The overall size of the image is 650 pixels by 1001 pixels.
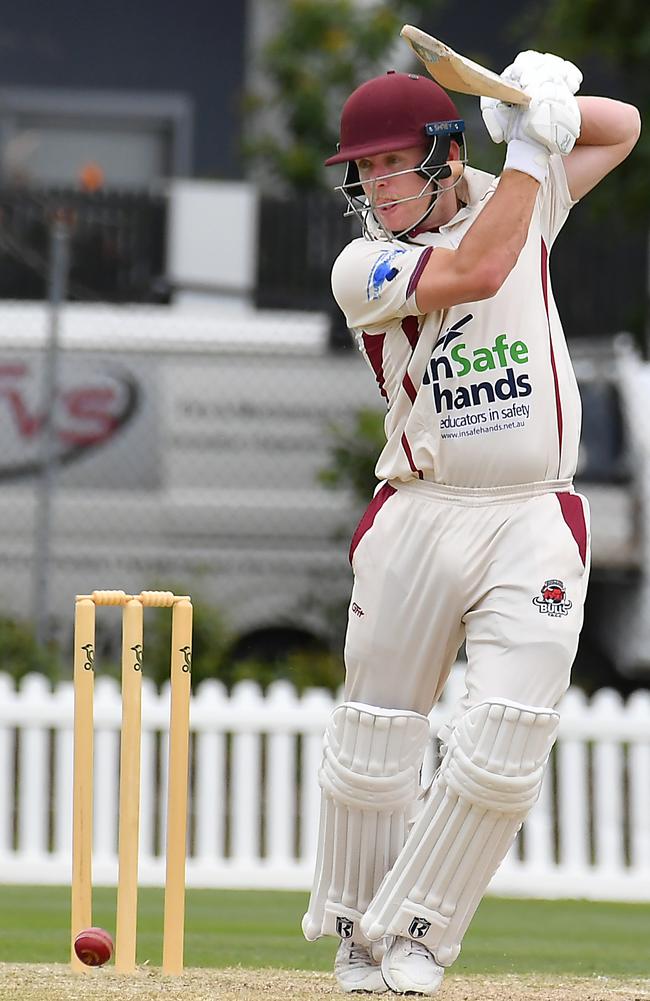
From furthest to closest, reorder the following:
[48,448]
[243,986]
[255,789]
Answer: [48,448]
[255,789]
[243,986]

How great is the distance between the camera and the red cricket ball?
419 cm

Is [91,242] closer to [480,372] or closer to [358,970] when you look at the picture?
[480,372]

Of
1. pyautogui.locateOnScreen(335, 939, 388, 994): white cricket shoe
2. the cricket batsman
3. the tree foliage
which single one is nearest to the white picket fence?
pyautogui.locateOnScreen(335, 939, 388, 994): white cricket shoe

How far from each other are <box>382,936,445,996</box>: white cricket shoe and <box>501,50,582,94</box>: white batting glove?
187 cm

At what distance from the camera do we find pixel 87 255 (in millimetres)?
12047

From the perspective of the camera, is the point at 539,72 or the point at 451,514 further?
the point at 451,514

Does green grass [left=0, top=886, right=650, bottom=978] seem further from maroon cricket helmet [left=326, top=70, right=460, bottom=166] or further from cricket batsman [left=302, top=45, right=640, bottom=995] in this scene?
maroon cricket helmet [left=326, top=70, right=460, bottom=166]

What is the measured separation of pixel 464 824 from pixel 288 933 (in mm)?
2243

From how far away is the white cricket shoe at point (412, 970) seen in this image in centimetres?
403

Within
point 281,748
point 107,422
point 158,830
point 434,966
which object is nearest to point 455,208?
point 434,966

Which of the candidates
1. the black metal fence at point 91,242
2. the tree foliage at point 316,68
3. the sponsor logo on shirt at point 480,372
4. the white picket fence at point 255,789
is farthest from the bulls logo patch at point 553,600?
the tree foliage at point 316,68

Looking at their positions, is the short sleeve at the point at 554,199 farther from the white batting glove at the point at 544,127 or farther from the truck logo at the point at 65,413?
the truck logo at the point at 65,413

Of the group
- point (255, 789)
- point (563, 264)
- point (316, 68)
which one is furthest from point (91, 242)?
point (255, 789)

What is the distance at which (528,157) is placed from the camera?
3939mm
